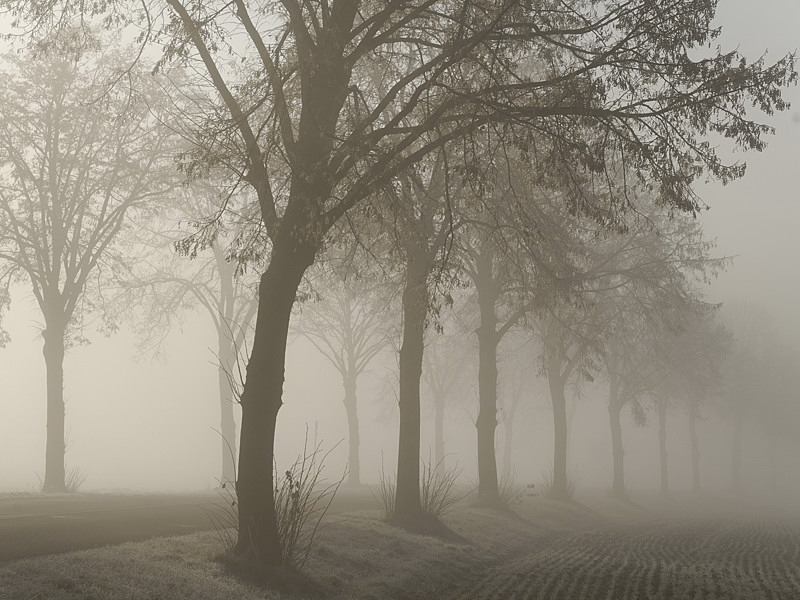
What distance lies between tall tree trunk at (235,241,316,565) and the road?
2.34 meters

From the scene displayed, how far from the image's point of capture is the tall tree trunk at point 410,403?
16.8m

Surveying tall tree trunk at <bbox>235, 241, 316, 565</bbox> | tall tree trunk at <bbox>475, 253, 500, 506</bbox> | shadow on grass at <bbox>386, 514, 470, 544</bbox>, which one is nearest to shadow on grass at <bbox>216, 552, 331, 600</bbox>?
tall tree trunk at <bbox>235, 241, 316, 565</bbox>

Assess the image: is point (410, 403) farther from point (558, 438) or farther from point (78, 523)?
point (558, 438)

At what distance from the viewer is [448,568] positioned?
12.5m

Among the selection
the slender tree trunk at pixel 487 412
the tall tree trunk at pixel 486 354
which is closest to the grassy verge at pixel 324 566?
the slender tree trunk at pixel 487 412

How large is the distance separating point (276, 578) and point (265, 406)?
7.42ft

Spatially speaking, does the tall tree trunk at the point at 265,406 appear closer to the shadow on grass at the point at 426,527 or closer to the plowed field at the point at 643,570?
the plowed field at the point at 643,570

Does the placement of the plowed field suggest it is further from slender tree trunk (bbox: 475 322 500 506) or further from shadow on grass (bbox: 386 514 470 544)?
slender tree trunk (bbox: 475 322 500 506)

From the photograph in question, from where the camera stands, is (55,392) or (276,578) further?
(55,392)

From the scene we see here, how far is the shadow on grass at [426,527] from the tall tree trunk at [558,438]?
45.5 feet

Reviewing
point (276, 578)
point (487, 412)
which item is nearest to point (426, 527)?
point (276, 578)

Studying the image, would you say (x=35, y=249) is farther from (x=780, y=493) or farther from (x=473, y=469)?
(x=780, y=493)

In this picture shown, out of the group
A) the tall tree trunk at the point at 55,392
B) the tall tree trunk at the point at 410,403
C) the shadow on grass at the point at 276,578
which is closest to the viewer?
the shadow on grass at the point at 276,578

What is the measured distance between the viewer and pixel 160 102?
2617cm
